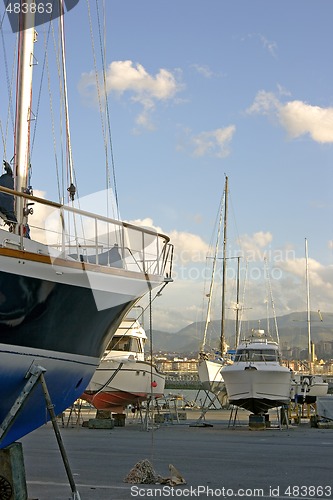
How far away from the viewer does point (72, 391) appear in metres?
10.1

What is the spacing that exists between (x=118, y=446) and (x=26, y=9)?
9.20 metres

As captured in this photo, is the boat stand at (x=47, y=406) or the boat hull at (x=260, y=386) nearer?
the boat stand at (x=47, y=406)

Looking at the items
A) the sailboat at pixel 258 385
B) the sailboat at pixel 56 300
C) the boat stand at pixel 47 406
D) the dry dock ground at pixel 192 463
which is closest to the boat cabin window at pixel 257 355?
the sailboat at pixel 258 385

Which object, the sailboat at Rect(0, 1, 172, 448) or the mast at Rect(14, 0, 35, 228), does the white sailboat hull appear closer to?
the sailboat at Rect(0, 1, 172, 448)

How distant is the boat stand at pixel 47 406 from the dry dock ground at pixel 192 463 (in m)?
0.57

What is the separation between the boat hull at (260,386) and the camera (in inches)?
910

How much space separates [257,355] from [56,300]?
17.3 meters

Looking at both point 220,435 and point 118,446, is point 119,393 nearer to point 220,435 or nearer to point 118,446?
point 220,435

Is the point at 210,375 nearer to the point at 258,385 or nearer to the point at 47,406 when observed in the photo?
the point at 258,385

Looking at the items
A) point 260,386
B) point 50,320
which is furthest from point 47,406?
point 260,386

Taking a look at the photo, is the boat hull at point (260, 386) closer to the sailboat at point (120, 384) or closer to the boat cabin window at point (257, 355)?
the boat cabin window at point (257, 355)

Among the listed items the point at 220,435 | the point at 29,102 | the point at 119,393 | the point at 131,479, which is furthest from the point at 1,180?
the point at 119,393

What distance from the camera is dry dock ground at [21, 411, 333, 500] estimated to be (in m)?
8.80

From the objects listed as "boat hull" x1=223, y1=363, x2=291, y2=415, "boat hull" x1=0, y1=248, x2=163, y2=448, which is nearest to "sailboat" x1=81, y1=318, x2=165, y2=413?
"boat hull" x1=223, y1=363, x2=291, y2=415
